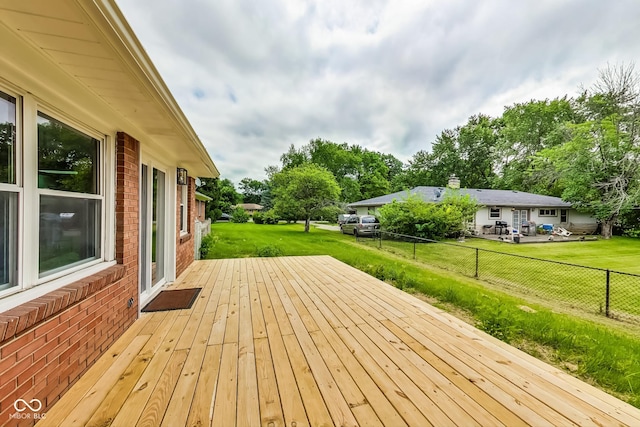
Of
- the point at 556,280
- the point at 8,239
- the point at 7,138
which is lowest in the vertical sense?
the point at 556,280

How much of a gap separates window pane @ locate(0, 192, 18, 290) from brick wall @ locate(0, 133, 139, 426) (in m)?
0.19

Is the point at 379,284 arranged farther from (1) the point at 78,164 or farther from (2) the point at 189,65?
(2) the point at 189,65

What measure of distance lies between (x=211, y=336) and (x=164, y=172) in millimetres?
3137

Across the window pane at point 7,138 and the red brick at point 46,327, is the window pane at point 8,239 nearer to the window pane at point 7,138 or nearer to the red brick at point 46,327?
the window pane at point 7,138

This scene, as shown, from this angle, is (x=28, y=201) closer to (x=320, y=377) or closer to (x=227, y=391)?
(x=227, y=391)

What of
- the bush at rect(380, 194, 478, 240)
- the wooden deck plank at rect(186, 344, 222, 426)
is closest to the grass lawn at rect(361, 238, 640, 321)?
the bush at rect(380, 194, 478, 240)

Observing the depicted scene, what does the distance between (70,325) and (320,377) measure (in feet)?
5.88

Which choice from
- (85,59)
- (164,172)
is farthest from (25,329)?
(164,172)

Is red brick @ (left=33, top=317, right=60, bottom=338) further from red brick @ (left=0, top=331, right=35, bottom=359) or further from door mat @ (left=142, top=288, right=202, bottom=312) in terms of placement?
door mat @ (left=142, top=288, right=202, bottom=312)

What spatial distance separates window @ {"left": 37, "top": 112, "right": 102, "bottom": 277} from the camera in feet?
5.89

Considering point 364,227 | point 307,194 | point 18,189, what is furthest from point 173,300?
point 307,194

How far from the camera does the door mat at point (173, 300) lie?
132 inches

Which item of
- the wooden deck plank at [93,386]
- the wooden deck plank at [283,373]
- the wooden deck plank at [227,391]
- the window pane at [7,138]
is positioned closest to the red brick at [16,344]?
the wooden deck plank at [93,386]

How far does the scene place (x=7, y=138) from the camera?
4.87ft
